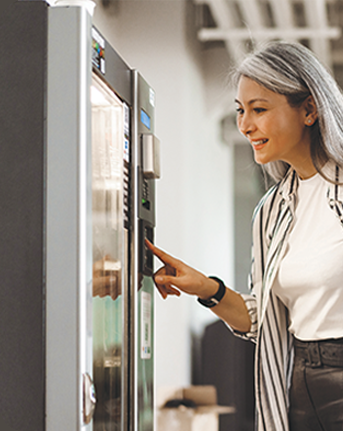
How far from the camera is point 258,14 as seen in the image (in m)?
3.42

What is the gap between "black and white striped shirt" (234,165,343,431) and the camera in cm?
168

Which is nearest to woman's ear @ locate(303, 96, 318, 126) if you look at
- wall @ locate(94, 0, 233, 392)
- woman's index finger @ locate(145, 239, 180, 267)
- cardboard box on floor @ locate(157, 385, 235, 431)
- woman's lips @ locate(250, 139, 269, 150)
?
woman's lips @ locate(250, 139, 269, 150)

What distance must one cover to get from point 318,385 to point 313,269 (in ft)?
1.01

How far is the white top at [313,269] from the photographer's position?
5.05 ft

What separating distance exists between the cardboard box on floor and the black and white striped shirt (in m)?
1.93

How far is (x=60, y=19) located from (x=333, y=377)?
3.61ft

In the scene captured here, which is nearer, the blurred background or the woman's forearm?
the woman's forearm

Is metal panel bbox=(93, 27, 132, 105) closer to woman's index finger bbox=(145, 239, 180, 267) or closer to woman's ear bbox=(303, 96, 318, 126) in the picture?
woman's index finger bbox=(145, 239, 180, 267)

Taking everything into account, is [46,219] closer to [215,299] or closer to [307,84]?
[215,299]

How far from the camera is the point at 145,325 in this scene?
159 cm

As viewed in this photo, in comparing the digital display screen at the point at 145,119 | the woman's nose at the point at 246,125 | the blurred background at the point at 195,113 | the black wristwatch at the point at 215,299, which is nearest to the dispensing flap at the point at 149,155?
the digital display screen at the point at 145,119

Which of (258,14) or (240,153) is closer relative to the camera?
(258,14)

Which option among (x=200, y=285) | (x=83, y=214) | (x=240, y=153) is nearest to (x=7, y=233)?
(x=83, y=214)

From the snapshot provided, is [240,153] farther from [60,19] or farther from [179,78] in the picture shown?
[60,19]
